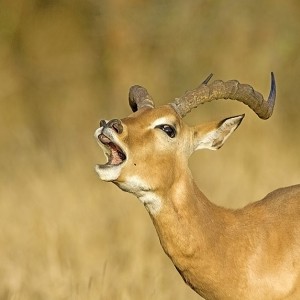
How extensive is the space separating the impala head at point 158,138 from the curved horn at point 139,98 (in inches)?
0.4

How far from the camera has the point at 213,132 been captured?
34.7ft

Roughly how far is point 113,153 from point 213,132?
3.76 ft

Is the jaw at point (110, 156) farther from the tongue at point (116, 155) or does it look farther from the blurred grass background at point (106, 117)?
the blurred grass background at point (106, 117)

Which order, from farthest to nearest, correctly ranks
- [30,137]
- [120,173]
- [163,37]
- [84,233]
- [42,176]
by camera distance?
[163,37] < [30,137] < [42,176] < [84,233] < [120,173]

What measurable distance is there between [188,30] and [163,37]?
1.44 feet

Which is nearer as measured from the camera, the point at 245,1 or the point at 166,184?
the point at 166,184

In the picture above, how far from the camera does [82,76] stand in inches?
720

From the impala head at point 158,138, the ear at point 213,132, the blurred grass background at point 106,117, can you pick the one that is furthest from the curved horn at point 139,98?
the blurred grass background at point 106,117

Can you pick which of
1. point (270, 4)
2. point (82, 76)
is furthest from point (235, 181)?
point (270, 4)

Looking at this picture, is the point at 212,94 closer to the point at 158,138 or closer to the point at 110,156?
the point at 158,138

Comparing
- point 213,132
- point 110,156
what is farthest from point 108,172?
point 213,132

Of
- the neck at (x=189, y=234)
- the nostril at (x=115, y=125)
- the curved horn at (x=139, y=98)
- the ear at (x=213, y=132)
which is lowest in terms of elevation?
the neck at (x=189, y=234)

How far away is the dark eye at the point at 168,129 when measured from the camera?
9945 millimetres

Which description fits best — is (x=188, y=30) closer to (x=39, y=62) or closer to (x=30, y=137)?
(x=39, y=62)
